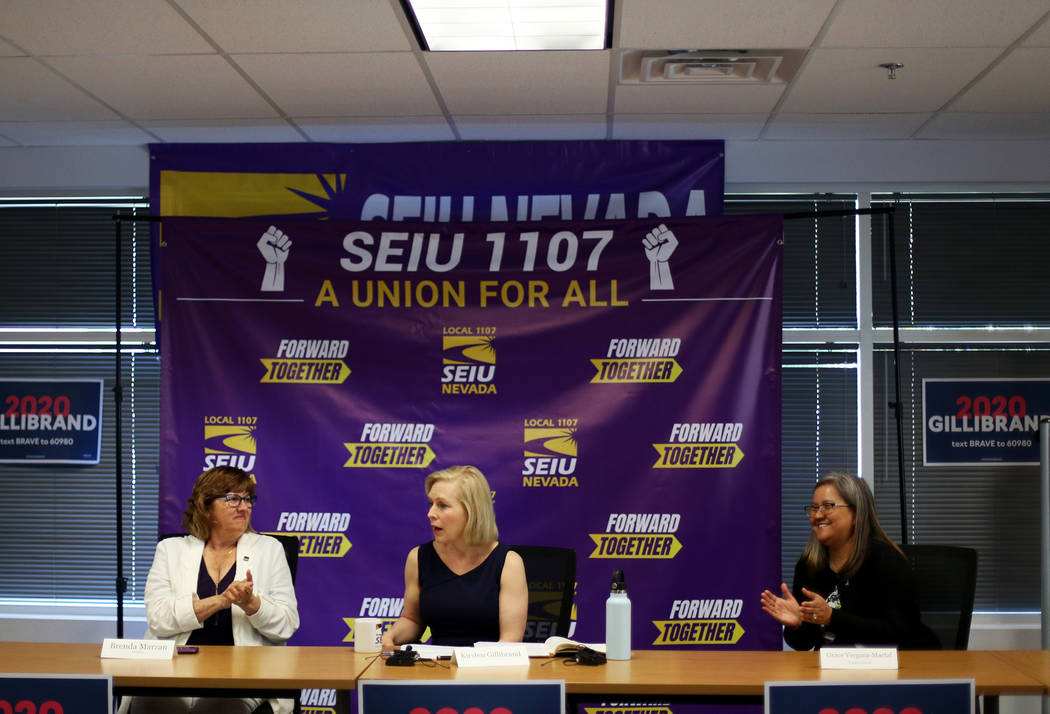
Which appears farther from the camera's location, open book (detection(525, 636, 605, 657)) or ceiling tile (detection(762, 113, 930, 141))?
ceiling tile (detection(762, 113, 930, 141))

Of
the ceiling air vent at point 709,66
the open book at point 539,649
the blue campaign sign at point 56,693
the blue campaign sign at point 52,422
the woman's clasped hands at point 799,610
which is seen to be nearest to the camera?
the blue campaign sign at point 56,693

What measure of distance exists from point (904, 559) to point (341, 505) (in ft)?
7.54

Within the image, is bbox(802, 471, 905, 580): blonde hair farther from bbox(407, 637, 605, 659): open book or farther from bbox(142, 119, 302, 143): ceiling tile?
bbox(142, 119, 302, 143): ceiling tile

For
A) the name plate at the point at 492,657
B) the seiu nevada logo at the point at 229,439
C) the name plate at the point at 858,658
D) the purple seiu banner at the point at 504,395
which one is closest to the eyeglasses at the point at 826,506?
the name plate at the point at 858,658

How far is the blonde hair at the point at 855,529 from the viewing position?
3129mm

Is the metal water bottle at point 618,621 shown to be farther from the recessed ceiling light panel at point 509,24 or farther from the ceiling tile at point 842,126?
the ceiling tile at point 842,126

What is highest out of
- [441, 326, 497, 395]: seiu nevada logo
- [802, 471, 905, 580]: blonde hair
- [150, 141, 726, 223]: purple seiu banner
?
[150, 141, 726, 223]: purple seiu banner

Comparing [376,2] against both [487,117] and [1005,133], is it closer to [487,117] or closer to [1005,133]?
[487,117]

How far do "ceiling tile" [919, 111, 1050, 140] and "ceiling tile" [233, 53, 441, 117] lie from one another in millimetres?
2196

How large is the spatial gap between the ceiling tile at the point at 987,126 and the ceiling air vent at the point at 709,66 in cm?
102

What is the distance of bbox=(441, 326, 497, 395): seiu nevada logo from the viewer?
14.0ft

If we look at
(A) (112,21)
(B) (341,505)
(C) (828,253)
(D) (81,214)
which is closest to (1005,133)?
(C) (828,253)

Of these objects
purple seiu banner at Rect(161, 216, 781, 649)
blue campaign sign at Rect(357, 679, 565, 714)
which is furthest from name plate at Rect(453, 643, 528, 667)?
purple seiu banner at Rect(161, 216, 781, 649)

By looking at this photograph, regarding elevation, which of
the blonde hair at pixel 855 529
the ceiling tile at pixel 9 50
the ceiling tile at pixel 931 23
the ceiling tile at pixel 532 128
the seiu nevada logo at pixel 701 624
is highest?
the ceiling tile at pixel 532 128
